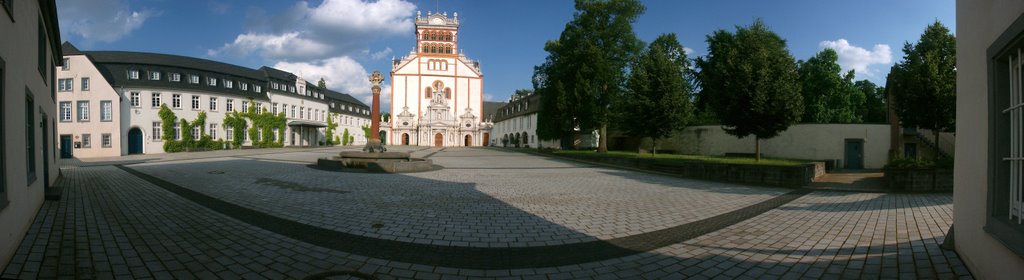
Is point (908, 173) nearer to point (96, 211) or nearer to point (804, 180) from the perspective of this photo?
point (804, 180)

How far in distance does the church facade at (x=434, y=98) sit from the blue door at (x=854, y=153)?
5092 cm

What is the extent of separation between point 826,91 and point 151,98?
60.2 meters

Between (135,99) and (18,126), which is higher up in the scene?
(135,99)

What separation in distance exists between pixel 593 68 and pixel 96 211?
24.3 metres

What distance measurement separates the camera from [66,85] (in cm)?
3045

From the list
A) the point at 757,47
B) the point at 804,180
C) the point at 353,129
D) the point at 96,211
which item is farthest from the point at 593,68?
the point at 353,129

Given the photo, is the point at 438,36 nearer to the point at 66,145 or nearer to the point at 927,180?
the point at 66,145

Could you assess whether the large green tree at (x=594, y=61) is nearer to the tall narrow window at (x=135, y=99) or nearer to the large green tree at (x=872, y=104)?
the large green tree at (x=872, y=104)

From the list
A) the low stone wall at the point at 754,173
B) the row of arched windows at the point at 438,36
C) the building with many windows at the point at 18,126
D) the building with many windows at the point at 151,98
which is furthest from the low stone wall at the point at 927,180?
the row of arched windows at the point at 438,36

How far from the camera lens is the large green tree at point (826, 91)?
33531 mm

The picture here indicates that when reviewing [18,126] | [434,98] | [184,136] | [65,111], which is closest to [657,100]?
[18,126]

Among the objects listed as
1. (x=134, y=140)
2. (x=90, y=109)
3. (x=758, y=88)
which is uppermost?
(x=90, y=109)

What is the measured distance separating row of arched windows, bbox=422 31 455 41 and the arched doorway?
136 ft

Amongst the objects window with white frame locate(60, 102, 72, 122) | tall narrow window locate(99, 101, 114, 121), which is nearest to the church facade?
tall narrow window locate(99, 101, 114, 121)
